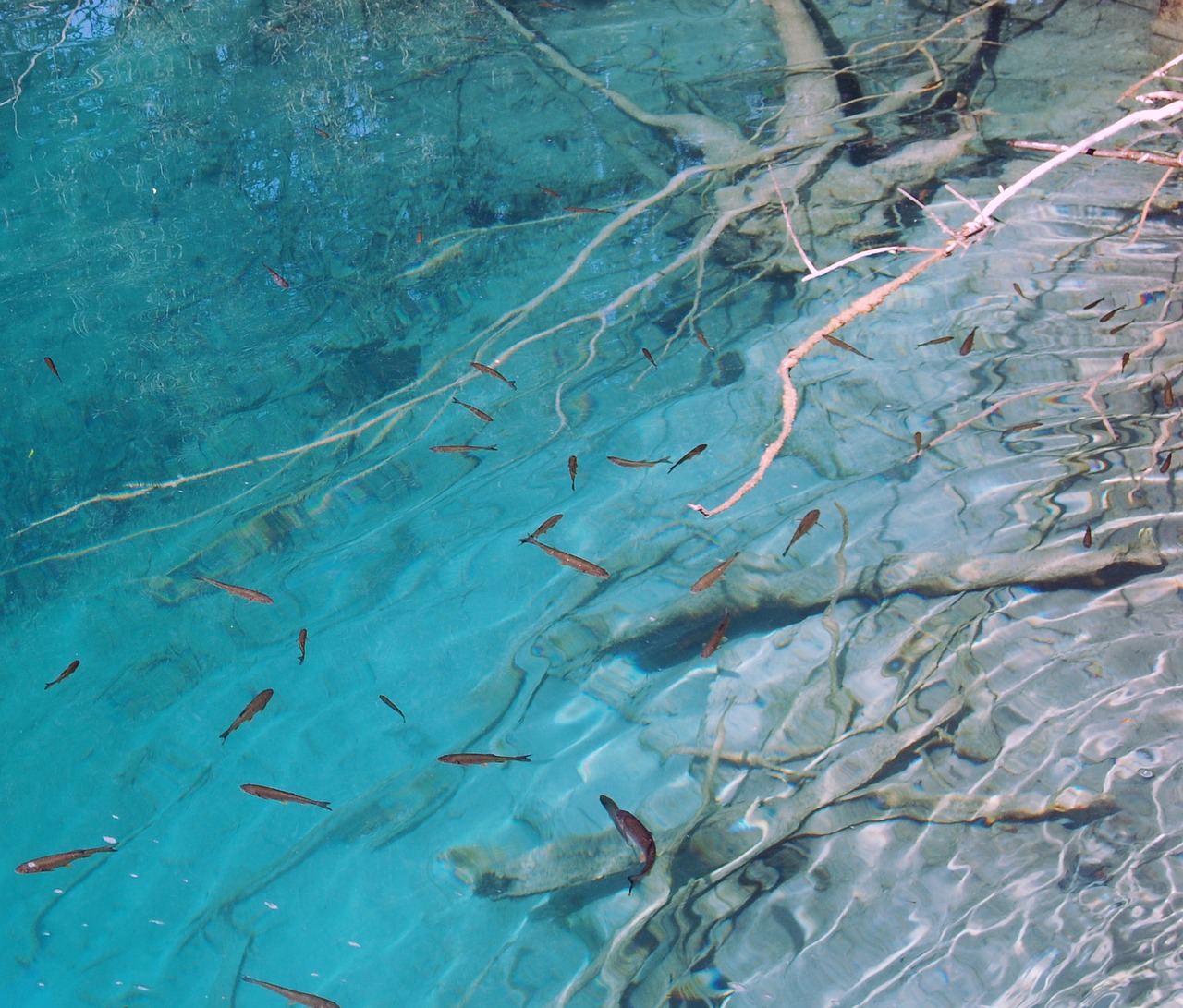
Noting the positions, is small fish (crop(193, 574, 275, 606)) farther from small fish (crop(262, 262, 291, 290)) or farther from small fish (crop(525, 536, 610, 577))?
small fish (crop(262, 262, 291, 290))

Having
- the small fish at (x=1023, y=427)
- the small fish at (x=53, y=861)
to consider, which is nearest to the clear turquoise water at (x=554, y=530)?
the small fish at (x=1023, y=427)

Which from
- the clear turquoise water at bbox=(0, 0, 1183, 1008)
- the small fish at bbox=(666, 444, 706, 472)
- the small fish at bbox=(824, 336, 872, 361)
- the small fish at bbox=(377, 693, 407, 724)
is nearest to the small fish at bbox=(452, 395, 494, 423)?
the clear turquoise water at bbox=(0, 0, 1183, 1008)

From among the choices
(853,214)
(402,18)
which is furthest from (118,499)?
(853,214)

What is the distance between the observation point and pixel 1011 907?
2.54 meters

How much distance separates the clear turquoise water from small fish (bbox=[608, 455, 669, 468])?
66mm

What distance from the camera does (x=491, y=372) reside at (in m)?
3.93

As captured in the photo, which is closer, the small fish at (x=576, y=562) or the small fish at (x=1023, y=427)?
the small fish at (x=576, y=562)

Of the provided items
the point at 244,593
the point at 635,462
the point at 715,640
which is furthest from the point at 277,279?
the point at 715,640

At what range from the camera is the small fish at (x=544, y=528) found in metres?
3.29

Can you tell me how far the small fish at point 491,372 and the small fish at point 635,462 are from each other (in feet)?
2.44

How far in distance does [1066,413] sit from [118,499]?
495 cm

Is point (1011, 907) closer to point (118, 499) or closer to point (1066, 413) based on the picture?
point (1066, 413)

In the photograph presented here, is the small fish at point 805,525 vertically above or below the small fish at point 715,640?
above

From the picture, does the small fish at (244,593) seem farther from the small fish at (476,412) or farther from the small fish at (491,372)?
the small fish at (491,372)
